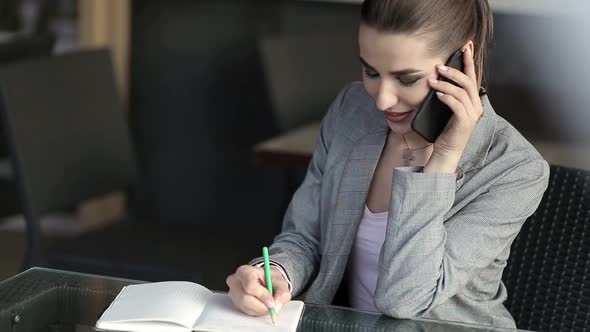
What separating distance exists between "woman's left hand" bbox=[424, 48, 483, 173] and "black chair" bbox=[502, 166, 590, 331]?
260 millimetres

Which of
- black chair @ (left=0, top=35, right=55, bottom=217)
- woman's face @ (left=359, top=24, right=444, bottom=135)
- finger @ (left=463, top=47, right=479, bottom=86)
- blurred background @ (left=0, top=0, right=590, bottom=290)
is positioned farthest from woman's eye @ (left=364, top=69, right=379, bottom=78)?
black chair @ (left=0, top=35, right=55, bottom=217)

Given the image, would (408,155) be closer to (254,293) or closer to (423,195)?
(423,195)

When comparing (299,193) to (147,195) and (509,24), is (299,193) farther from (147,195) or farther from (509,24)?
(147,195)

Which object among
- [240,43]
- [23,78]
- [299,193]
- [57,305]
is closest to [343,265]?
[299,193]

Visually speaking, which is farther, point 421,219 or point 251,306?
point 421,219

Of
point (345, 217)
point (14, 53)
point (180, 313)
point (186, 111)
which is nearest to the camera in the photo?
point (180, 313)

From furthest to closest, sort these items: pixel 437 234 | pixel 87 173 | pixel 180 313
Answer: pixel 87 173, pixel 437 234, pixel 180 313

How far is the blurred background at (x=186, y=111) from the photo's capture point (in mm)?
2537

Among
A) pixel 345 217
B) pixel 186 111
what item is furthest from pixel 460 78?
pixel 186 111

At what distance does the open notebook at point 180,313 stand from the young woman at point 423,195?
23 mm

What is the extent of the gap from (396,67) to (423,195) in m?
0.19

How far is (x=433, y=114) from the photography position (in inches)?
62.0

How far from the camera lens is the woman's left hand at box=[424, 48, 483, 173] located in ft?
5.08

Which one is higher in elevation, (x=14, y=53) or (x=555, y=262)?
(x=555, y=262)
